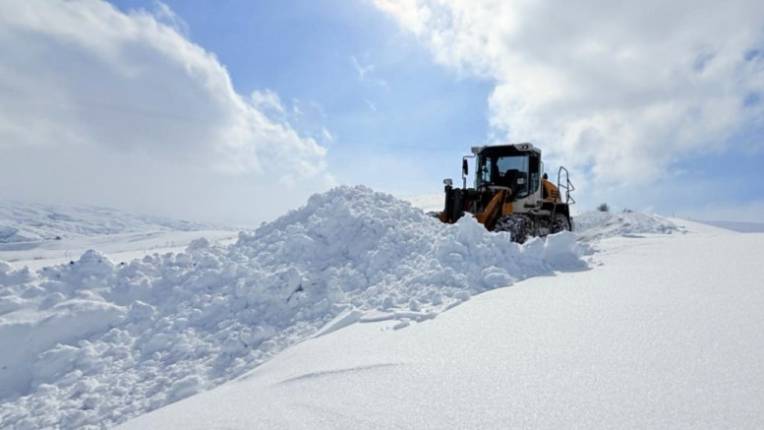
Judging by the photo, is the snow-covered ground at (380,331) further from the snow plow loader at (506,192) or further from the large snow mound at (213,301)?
the snow plow loader at (506,192)

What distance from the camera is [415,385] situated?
2713 millimetres

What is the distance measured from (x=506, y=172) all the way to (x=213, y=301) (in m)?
8.25

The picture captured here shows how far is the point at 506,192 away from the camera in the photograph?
34.2 ft

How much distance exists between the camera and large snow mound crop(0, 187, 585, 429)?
4188mm

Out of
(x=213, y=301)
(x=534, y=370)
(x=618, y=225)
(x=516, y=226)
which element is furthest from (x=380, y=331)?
(x=618, y=225)

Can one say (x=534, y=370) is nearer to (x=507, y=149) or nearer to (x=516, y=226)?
(x=516, y=226)

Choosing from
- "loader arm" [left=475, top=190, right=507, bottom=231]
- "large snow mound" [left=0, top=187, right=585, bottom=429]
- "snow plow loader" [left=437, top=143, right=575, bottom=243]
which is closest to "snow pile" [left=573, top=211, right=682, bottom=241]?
"snow plow loader" [left=437, top=143, right=575, bottom=243]

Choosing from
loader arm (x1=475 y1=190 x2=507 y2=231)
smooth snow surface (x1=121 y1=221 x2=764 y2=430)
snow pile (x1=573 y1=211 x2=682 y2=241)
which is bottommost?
smooth snow surface (x1=121 y1=221 x2=764 y2=430)

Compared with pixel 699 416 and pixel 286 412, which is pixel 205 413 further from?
pixel 699 416

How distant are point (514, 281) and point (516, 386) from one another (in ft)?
9.44

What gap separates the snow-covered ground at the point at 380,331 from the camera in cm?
246

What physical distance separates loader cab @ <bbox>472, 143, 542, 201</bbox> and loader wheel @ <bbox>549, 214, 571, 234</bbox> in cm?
128

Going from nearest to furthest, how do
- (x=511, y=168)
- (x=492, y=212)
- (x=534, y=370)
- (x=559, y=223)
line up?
(x=534, y=370) → (x=492, y=212) → (x=511, y=168) → (x=559, y=223)

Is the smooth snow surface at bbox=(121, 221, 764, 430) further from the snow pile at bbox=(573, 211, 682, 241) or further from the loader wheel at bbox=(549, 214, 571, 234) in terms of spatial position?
the snow pile at bbox=(573, 211, 682, 241)
